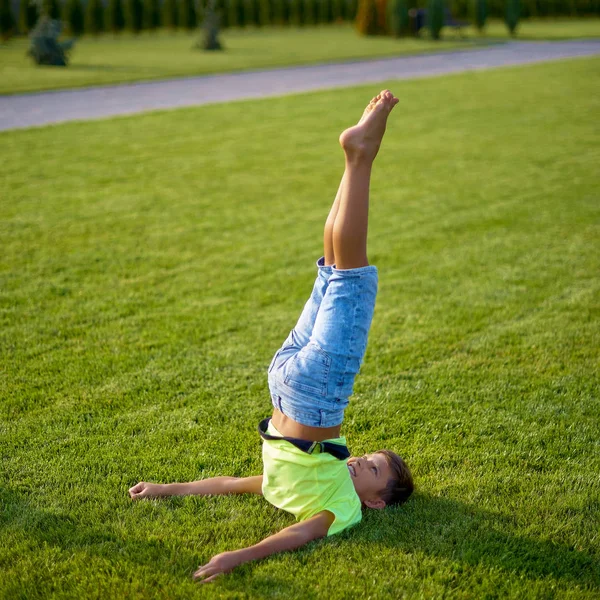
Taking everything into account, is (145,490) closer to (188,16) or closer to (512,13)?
(512,13)

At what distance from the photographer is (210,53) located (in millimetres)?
26797

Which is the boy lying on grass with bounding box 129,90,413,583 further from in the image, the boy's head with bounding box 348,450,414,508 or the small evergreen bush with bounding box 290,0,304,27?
the small evergreen bush with bounding box 290,0,304,27

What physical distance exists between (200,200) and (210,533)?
5.51 m

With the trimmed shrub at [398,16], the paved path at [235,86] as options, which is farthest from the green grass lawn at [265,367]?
the trimmed shrub at [398,16]

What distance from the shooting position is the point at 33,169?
9.24 meters

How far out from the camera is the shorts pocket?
9.84ft

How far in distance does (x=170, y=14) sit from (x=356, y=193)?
1433 inches

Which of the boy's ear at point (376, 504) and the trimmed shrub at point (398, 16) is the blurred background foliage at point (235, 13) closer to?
the trimmed shrub at point (398, 16)

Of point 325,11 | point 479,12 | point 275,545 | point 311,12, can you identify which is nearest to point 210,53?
point 479,12

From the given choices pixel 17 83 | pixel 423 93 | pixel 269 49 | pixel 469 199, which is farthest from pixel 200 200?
pixel 269 49

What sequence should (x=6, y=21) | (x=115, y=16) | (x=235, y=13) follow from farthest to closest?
(x=235, y=13)
(x=115, y=16)
(x=6, y=21)

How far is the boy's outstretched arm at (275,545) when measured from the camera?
2680 millimetres

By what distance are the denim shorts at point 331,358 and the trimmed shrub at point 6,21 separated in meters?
30.5

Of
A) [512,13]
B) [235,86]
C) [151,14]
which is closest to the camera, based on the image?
[235,86]
